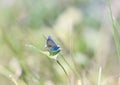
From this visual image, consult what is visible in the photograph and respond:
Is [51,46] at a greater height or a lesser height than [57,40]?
lesser

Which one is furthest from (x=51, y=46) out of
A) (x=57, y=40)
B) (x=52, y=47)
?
(x=57, y=40)

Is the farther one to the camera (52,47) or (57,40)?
(57,40)

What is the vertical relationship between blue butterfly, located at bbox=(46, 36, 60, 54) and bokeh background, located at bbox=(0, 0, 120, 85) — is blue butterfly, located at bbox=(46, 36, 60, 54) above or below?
below

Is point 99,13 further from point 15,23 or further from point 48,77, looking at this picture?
point 48,77

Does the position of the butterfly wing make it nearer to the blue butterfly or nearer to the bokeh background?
the blue butterfly

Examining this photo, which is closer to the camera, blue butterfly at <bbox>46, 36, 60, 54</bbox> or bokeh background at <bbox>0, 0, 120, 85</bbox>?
blue butterfly at <bbox>46, 36, 60, 54</bbox>

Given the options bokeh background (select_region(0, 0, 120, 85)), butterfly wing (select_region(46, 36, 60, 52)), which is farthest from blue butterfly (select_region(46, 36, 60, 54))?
bokeh background (select_region(0, 0, 120, 85))

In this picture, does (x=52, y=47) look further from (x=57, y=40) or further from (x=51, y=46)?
(x=57, y=40)

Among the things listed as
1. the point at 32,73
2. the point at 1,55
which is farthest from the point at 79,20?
the point at 32,73

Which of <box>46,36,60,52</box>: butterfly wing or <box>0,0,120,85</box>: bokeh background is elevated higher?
<box>0,0,120,85</box>: bokeh background

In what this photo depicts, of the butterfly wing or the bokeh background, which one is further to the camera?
the bokeh background
